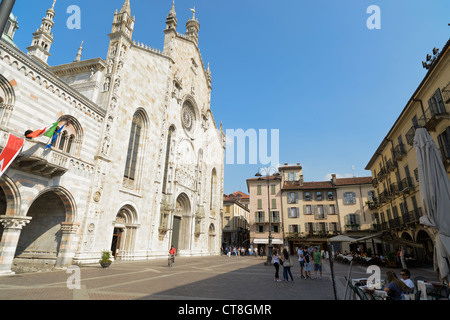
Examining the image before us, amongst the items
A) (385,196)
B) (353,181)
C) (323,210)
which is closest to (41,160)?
(385,196)

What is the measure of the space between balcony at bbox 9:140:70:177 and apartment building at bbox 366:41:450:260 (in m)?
19.2

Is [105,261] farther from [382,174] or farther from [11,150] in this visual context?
[382,174]

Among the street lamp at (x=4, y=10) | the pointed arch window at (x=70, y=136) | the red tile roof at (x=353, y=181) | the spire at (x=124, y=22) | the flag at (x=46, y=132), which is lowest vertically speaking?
the street lamp at (x=4, y=10)

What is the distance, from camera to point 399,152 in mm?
22578

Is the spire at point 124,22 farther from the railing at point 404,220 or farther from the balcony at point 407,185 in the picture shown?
the railing at point 404,220

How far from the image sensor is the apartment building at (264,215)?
132ft

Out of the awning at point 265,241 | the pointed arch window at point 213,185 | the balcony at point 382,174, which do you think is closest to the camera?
Answer: the balcony at point 382,174

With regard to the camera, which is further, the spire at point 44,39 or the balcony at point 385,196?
the spire at point 44,39

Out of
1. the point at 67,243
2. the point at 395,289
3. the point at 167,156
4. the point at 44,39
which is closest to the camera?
the point at 395,289

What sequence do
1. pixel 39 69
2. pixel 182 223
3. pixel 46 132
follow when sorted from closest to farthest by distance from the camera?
1. pixel 46 132
2. pixel 39 69
3. pixel 182 223

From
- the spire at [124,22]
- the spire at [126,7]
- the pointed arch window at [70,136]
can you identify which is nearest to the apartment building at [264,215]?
the spire at [124,22]

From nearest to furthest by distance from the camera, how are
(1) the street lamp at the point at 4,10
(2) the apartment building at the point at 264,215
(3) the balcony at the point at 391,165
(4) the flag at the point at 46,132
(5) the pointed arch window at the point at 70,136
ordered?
(1) the street lamp at the point at 4,10 < (4) the flag at the point at 46,132 < (5) the pointed arch window at the point at 70,136 < (3) the balcony at the point at 391,165 < (2) the apartment building at the point at 264,215

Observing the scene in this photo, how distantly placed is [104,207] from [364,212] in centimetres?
3662

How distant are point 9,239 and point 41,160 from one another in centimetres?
373
